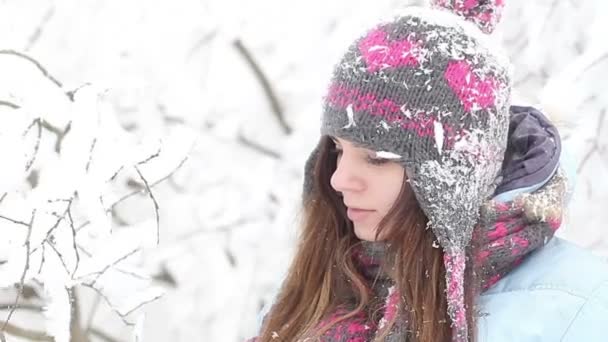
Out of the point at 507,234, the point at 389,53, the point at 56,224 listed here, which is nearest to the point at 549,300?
the point at 507,234

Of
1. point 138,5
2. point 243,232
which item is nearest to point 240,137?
point 243,232

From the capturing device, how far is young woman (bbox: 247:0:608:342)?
1.23 meters

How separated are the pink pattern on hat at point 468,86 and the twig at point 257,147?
7.29 feet

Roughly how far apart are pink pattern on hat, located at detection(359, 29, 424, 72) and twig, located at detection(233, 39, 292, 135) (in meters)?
2.18

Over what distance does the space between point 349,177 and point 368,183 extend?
1.3 inches

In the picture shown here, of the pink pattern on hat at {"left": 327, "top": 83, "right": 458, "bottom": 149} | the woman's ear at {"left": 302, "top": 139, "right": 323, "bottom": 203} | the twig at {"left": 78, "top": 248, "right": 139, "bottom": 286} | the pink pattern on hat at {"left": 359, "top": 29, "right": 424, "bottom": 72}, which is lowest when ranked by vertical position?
the twig at {"left": 78, "top": 248, "right": 139, "bottom": 286}

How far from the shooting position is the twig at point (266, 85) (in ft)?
11.4

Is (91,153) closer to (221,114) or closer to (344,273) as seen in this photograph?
(344,273)

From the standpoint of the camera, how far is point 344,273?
144 centimetres

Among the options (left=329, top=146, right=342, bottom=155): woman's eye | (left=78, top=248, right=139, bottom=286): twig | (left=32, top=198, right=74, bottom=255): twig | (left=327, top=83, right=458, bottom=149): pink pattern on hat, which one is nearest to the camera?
(left=327, top=83, right=458, bottom=149): pink pattern on hat

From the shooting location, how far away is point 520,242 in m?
1.24

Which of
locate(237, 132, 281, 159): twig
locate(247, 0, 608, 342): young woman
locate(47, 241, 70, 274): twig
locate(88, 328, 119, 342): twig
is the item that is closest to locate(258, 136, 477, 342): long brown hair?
locate(247, 0, 608, 342): young woman

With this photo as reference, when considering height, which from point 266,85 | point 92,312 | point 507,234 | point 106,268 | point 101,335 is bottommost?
point 101,335

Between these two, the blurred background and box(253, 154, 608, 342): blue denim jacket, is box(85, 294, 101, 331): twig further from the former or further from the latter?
box(253, 154, 608, 342): blue denim jacket
